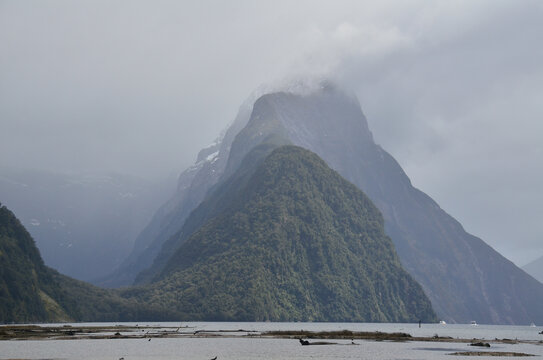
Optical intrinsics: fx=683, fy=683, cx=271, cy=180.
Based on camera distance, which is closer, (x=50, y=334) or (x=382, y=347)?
(x=382, y=347)

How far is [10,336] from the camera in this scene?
540 feet

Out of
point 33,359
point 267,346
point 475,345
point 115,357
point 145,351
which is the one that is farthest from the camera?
point 475,345

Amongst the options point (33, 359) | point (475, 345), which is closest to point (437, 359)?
point (475, 345)

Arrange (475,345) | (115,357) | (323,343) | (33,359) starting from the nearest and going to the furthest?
(33,359) < (115,357) < (323,343) < (475,345)

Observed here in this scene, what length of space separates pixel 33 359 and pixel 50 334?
71.8 meters

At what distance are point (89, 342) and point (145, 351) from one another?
27.8 metres

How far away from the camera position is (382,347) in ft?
515

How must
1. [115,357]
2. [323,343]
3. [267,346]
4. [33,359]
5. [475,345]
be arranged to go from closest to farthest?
1. [33,359]
2. [115,357]
3. [267,346]
4. [323,343]
5. [475,345]

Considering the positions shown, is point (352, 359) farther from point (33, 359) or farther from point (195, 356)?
point (33, 359)

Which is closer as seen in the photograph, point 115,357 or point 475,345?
point 115,357

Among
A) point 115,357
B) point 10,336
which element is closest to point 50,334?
point 10,336

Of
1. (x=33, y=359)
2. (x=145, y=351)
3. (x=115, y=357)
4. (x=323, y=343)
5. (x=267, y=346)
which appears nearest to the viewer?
(x=33, y=359)

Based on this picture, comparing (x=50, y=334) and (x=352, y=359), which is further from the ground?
(x=50, y=334)

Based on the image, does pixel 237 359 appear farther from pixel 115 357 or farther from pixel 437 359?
pixel 437 359
